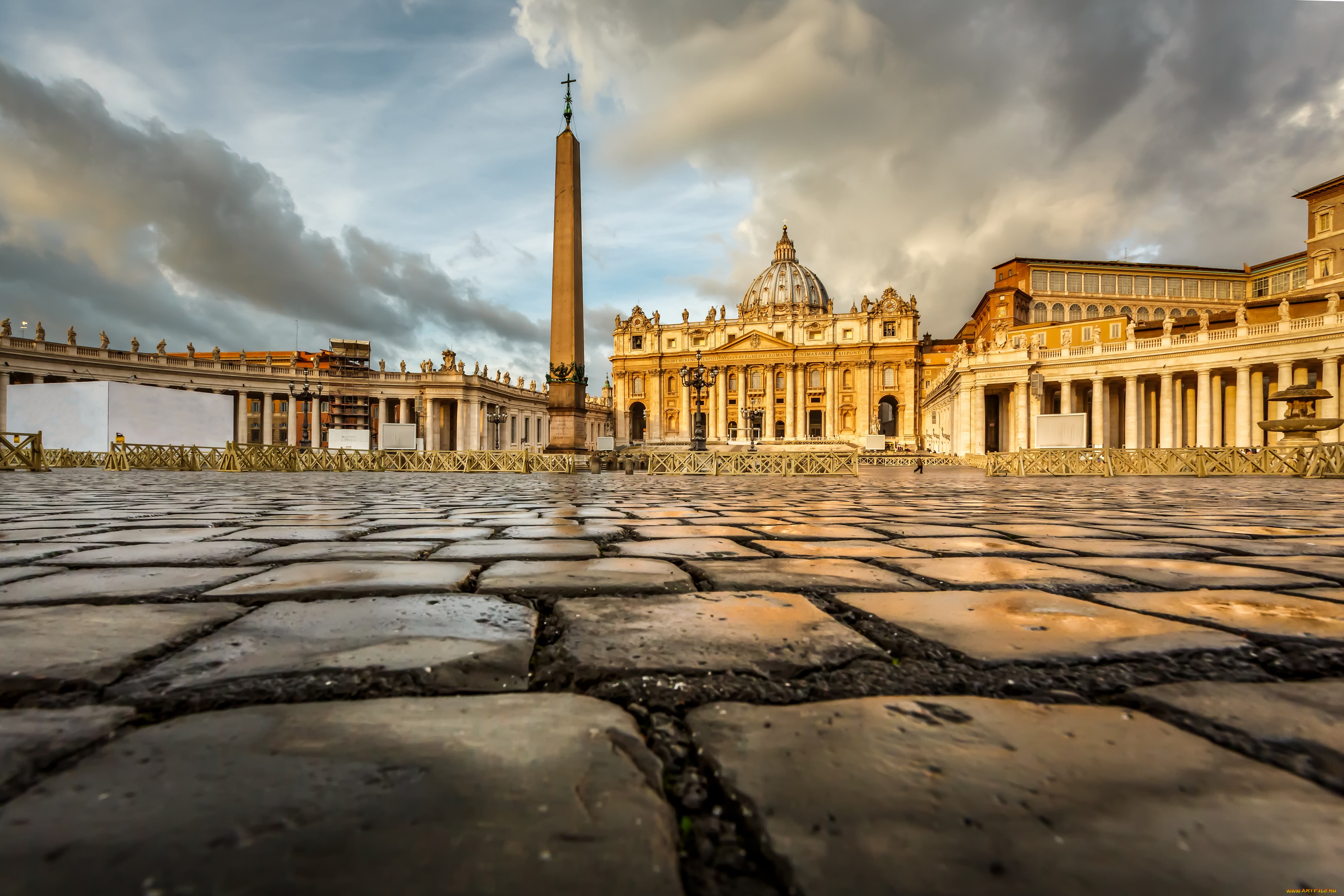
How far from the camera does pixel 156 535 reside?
3533 mm

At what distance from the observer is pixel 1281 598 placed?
6.49 feet

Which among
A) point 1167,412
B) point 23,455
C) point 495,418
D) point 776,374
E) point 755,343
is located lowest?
point 23,455

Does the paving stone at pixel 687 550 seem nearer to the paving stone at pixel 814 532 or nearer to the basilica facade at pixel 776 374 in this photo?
the paving stone at pixel 814 532

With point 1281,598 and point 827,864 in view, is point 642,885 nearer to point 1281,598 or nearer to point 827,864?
point 827,864

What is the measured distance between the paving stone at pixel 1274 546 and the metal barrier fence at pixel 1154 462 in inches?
650

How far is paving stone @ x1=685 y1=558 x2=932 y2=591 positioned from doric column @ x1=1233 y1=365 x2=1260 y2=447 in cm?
3870

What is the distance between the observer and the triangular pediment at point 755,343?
69.7 m

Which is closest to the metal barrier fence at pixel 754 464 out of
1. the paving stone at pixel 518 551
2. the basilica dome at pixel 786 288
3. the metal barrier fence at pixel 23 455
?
the metal barrier fence at pixel 23 455

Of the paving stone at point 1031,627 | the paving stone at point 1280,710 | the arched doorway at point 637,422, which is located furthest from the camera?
the arched doorway at point 637,422

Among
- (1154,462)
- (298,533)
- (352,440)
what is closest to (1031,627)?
(298,533)

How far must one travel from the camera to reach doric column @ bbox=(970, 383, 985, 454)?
40281 mm

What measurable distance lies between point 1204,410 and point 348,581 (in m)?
41.3

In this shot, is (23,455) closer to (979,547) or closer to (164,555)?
(164,555)

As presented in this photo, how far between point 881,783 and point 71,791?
0.94m
